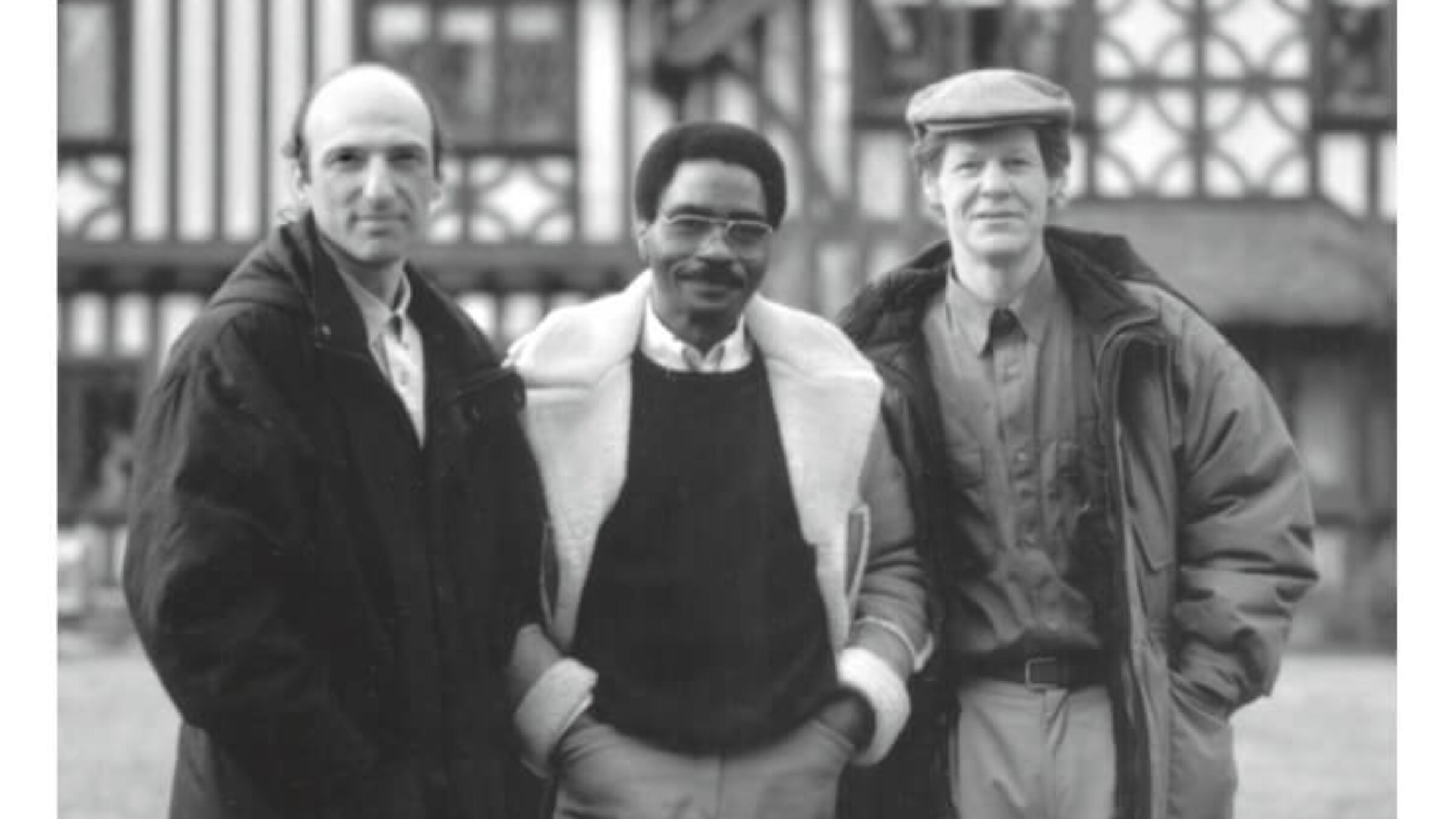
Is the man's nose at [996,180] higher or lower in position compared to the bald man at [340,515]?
higher

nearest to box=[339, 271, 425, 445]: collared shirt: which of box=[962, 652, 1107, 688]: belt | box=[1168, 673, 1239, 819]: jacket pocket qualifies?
box=[962, 652, 1107, 688]: belt

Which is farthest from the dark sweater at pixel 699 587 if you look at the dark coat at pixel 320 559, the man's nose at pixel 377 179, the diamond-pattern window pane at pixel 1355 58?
the diamond-pattern window pane at pixel 1355 58

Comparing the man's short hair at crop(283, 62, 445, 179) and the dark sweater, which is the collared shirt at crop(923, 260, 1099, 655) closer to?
the dark sweater

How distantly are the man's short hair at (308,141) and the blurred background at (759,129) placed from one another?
10.4 m

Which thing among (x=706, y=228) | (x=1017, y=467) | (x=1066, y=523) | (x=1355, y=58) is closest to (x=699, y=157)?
(x=706, y=228)

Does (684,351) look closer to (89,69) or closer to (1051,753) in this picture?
(1051,753)

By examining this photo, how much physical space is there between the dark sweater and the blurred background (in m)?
10.3

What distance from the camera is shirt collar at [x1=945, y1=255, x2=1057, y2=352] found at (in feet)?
13.6

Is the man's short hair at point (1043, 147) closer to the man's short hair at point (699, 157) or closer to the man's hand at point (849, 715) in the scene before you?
the man's short hair at point (699, 157)

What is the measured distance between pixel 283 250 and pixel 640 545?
743 millimetres

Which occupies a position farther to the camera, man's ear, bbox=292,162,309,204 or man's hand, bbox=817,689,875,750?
man's hand, bbox=817,689,875,750

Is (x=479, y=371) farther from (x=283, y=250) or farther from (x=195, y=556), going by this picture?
(x=195, y=556)

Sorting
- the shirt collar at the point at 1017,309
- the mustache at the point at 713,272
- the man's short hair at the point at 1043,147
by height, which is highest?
the man's short hair at the point at 1043,147

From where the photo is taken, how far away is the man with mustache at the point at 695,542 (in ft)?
12.5
